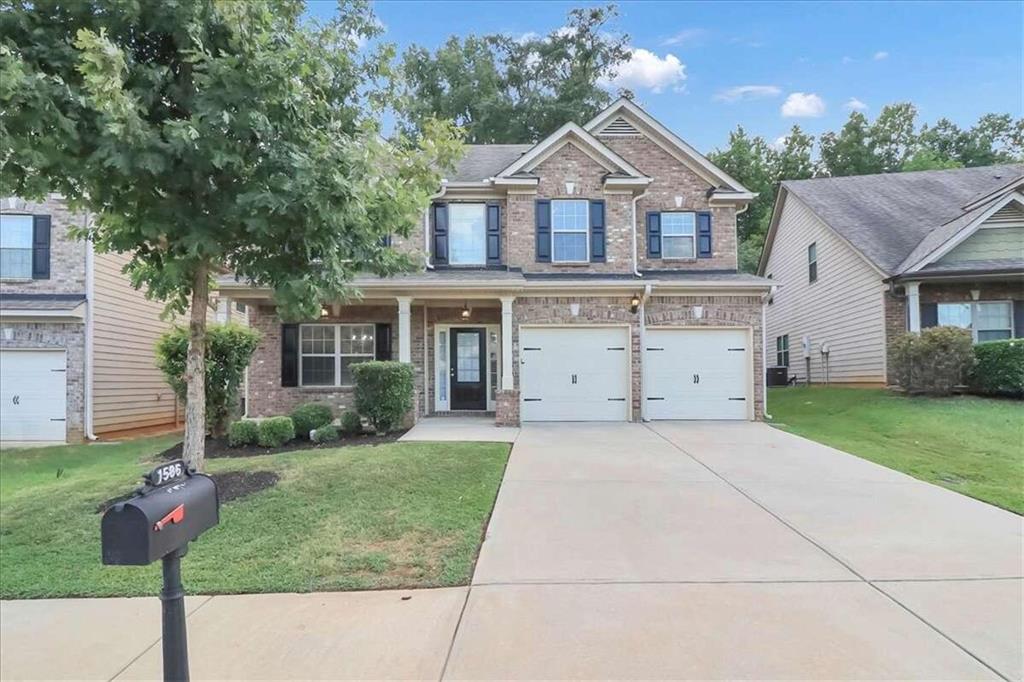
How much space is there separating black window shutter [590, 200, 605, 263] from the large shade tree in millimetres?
7515

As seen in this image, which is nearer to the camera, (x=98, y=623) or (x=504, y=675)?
(x=504, y=675)

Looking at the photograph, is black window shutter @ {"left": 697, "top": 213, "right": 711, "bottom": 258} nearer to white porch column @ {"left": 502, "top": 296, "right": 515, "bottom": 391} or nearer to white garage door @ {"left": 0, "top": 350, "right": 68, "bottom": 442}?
white porch column @ {"left": 502, "top": 296, "right": 515, "bottom": 391}

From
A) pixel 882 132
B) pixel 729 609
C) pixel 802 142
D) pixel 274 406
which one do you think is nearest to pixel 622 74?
pixel 802 142

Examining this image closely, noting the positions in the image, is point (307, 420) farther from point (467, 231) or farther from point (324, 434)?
point (467, 231)

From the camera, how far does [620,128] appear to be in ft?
48.6

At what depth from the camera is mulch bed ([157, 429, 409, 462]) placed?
30.0 feet

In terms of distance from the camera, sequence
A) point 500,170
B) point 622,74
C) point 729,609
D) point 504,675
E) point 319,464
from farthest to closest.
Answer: point 622,74 < point 500,170 < point 319,464 < point 729,609 < point 504,675

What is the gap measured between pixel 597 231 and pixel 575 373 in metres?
3.44

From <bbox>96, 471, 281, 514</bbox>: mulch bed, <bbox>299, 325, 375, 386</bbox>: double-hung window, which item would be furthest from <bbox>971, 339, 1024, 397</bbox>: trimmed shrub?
<bbox>96, 471, 281, 514</bbox>: mulch bed

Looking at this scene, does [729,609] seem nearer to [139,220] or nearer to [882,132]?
[139,220]

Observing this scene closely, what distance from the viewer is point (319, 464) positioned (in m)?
7.52

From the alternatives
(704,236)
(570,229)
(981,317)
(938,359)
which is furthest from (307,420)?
(981,317)

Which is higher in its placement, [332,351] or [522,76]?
[522,76]

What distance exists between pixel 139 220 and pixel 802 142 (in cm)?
3651
